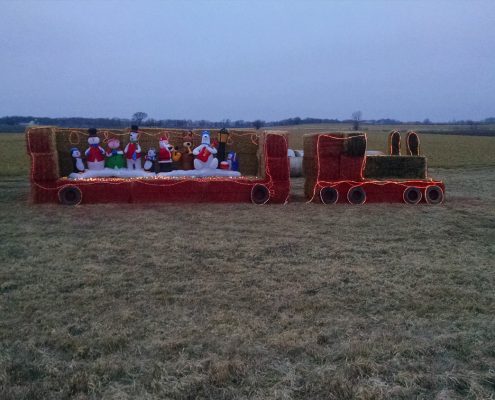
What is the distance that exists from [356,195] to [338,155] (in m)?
0.94

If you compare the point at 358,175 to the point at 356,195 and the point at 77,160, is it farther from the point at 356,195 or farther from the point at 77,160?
the point at 77,160

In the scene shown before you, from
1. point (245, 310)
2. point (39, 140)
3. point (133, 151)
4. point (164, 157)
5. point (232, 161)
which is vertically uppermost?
point (39, 140)

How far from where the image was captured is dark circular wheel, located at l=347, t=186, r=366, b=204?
35.3 feet

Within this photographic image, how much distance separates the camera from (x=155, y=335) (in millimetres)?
3953

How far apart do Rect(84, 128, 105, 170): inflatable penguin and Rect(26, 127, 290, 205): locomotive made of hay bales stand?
267 millimetres

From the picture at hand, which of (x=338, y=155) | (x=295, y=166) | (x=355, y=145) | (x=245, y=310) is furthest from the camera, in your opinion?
(x=295, y=166)

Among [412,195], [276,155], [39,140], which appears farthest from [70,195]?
[412,195]

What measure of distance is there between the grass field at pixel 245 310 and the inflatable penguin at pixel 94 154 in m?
2.75

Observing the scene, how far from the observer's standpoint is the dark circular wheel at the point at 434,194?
1101 centimetres

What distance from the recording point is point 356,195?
10797 millimetres

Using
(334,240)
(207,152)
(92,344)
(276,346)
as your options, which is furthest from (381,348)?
(207,152)

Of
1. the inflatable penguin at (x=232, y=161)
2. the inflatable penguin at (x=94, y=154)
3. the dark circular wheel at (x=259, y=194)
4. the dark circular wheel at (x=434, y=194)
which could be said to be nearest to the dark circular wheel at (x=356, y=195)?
the dark circular wheel at (x=434, y=194)

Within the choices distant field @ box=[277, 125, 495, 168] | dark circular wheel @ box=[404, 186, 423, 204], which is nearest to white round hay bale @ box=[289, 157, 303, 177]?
distant field @ box=[277, 125, 495, 168]

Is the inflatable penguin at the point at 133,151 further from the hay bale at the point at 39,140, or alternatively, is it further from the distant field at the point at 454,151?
the distant field at the point at 454,151
